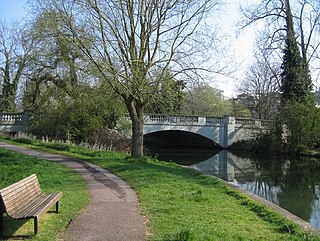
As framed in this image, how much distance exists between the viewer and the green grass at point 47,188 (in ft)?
19.4

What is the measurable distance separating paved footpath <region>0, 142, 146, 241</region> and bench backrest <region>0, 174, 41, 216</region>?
807 mm

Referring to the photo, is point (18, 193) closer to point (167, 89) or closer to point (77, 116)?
point (167, 89)

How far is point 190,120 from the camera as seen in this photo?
39.7 m

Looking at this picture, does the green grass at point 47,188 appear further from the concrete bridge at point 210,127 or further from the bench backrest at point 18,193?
the concrete bridge at point 210,127

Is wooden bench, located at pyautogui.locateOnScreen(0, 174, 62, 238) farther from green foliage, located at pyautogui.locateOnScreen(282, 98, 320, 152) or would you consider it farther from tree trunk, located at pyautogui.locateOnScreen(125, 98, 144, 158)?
green foliage, located at pyautogui.locateOnScreen(282, 98, 320, 152)

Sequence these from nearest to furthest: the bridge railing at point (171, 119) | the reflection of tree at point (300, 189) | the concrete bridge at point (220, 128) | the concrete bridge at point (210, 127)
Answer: the reflection of tree at point (300, 189)
the bridge railing at point (171, 119)
the concrete bridge at point (210, 127)
the concrete bridge at point (220, 128)

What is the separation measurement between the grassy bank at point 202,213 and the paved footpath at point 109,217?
218 mm

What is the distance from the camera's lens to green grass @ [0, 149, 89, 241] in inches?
233

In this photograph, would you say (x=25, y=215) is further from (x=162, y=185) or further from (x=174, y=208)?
(x=162, y=185)

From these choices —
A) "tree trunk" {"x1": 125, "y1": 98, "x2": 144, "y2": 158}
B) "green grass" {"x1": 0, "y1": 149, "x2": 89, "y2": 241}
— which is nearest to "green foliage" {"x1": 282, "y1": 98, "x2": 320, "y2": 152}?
"tree trunk" {"x1": 125, "y1": 98, "x2": 144, "y2": 158}

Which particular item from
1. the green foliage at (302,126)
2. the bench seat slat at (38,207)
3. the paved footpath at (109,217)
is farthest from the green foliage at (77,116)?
the bench seat slat at (38,207)

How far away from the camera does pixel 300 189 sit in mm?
16797

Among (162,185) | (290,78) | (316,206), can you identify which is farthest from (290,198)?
(290,78)

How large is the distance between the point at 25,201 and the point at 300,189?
13.2 m
